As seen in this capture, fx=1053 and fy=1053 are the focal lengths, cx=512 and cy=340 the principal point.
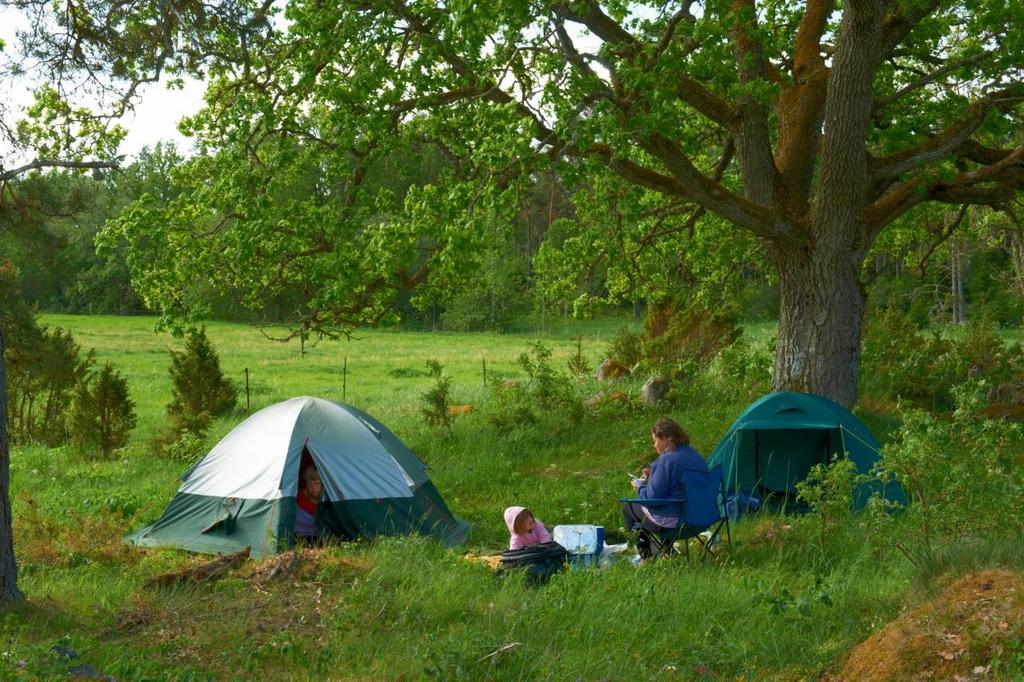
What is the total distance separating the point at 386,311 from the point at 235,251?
206 cm

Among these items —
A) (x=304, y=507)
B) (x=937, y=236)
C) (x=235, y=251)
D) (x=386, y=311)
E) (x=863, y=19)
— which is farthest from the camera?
(x=937, y=236)

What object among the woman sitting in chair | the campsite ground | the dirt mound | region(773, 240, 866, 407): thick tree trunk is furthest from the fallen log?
region(773, 240, 866, 407): thick tree trunk

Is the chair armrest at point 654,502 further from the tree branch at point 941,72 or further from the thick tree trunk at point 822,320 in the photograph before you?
the tree branch at point 941,72

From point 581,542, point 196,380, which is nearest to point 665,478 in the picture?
point 581,542

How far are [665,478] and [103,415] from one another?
1048cm

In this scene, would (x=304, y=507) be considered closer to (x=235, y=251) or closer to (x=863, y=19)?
(x=235, y=251)

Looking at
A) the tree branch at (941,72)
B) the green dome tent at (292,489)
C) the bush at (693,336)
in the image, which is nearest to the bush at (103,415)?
the green dome tent at (292,489)

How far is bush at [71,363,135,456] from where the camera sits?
15.9m

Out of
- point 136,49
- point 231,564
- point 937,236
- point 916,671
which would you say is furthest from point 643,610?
point 937,236

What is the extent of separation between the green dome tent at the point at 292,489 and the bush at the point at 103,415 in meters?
6.01

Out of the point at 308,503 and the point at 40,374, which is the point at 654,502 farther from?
the point at 40,374

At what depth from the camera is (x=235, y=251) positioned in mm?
12320

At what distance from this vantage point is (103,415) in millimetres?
15992

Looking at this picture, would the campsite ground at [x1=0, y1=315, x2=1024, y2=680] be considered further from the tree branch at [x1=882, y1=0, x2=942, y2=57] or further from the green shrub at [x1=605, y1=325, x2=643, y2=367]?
the green shrub at [x1=605, y1=325, x2=643, y2=367]
